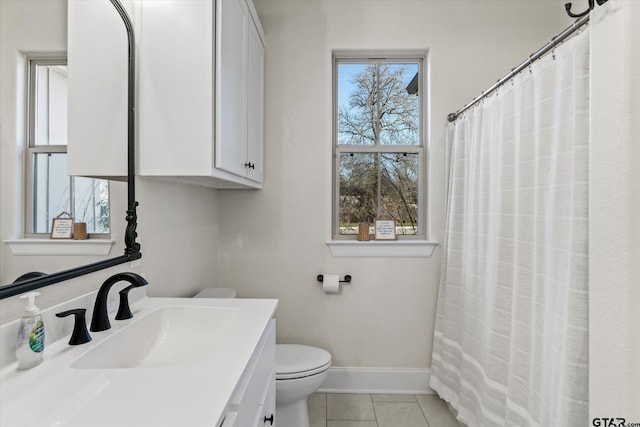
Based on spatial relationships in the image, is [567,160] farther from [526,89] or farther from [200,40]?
[200,40]

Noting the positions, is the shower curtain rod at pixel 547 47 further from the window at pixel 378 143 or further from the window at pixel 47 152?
the window at pixel 47 152

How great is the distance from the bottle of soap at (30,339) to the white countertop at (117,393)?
22mm

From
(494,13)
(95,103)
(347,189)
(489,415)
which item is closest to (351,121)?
(347,189)

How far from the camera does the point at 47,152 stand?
0.90m

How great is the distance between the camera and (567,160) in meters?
1.15

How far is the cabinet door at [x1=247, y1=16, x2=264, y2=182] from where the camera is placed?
71.9 inches

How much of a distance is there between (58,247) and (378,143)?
1925 mm

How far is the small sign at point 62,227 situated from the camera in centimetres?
92

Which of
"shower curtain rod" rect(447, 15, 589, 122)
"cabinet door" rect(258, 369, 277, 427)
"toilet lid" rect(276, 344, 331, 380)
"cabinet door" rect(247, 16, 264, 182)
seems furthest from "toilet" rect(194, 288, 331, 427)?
"shower curtain rod" rect(447, 15, 589, 122)

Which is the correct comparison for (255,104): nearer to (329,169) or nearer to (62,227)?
(329,169)

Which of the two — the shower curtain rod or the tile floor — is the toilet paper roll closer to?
the tile floor

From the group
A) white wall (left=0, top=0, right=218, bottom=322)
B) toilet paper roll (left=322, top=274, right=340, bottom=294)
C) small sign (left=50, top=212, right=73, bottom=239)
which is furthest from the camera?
toilet paper roll (left=322, top=274, right=340, bottom=294)

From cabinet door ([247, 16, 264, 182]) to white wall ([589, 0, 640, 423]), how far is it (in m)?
1.46

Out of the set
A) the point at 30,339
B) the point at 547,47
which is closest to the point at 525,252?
the point at 547,47
